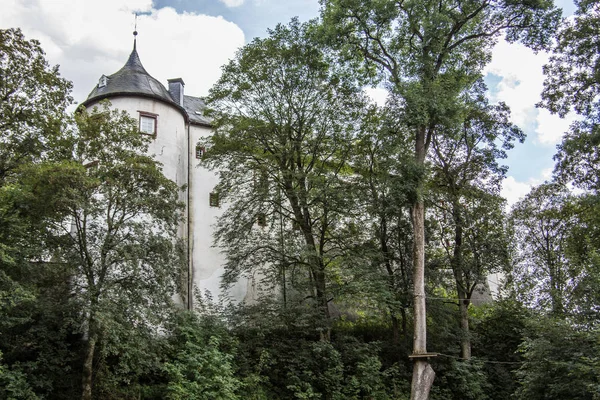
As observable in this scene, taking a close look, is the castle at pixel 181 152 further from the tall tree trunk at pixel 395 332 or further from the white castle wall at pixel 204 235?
the tall tree trunk at pixel 395 332

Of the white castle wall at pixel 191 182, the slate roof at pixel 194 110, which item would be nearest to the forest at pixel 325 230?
the white castle wall at pixel 191 182

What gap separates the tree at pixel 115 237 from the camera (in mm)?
14023

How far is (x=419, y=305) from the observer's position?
16750mm

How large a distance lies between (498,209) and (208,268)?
12.8 meters

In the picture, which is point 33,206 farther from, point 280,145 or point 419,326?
point 419,326

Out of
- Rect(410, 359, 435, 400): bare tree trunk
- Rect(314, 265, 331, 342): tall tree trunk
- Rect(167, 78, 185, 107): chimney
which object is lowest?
Rect(410, 359, 435, 400): bare tree trunk

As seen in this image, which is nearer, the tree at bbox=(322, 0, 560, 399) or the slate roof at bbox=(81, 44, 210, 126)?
the tree at bbox=(322, 0, 560, 399)

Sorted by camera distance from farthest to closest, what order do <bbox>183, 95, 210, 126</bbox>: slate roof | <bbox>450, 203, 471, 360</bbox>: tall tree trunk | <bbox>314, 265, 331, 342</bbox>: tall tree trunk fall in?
<bbox>183, 95, 210, 126</bbox>: slate roof, <bbox>450, 203, 471, 360</bbox>: tall tree trunk, <bbox>314, 265, 331, 342</bbox>: tall tree trunk

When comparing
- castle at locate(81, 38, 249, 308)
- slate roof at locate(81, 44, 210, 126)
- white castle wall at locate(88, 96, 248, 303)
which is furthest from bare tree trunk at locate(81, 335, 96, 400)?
slate roof at locate(81, 44, 210, 126)

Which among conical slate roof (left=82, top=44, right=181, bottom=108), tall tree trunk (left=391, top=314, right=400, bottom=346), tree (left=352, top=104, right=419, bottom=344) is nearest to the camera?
tree (left=352, top=104, right=419, bottom=344)

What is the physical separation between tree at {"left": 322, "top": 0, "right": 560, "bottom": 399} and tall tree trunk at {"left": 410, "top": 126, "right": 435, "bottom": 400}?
3cm

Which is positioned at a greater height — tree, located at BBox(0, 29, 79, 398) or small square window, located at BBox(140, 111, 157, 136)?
small square window, located at BBox(140, 111, 157, 136)

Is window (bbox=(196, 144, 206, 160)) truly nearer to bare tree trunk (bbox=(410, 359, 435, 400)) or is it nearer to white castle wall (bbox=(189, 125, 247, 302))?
white castle wall (bbox=(189, 125, 247, 302))

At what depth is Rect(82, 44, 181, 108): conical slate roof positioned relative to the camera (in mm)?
22875
